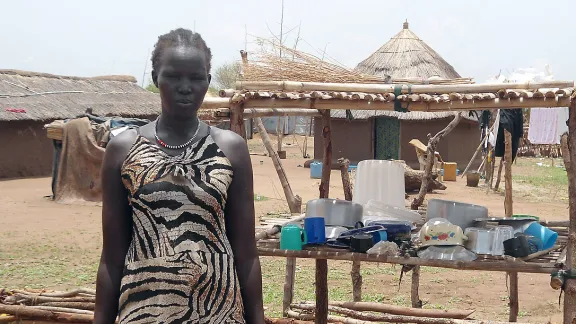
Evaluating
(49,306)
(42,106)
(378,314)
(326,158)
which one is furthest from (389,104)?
(42,106)

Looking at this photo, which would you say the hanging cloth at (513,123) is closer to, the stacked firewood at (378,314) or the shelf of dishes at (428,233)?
the stacked firewood at (378,314)

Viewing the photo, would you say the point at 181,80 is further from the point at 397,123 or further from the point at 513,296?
the point at 397,123

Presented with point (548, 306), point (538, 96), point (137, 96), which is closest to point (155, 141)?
point (538, 96)

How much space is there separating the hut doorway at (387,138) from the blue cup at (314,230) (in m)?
14.2

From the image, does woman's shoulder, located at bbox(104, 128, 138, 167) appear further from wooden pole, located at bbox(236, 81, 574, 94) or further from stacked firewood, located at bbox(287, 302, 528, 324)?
stacked firewood, located at bbox(287, 302, 528, 324)

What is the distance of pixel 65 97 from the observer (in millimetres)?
17891

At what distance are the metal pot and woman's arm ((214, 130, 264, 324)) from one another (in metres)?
2.52

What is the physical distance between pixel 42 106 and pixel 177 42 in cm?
1589

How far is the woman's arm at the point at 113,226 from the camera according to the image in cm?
172

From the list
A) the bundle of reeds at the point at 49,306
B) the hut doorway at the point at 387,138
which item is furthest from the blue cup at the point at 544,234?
the hut doorway at the point at 387,138

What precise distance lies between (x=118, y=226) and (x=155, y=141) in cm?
23

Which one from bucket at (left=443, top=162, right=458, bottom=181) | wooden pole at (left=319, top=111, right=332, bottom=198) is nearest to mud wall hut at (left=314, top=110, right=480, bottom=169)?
bucket at (left=443, top=162, right=458, bottom=181)

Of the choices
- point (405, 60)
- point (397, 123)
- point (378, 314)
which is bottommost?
point (378, 314)

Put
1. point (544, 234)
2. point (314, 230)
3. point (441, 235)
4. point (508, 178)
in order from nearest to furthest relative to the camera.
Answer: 1. point (441, 235)
2. point (314, 230)
3. point (544, 234)
4. point (508, 178)
